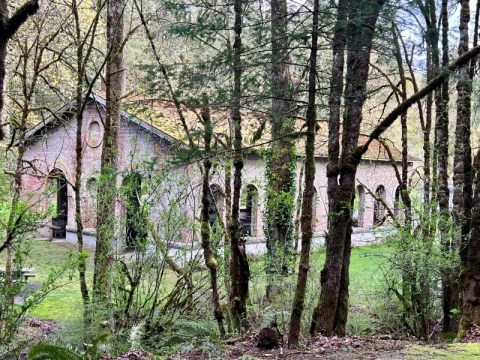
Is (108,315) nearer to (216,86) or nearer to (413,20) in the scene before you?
(216,86)

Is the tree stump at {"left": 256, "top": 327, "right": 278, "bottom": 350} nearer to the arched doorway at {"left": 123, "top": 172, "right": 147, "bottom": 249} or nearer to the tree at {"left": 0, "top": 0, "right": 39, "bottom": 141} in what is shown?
the arched doorway at {"left": 123, "top": 172, "right": 147, "bottom": 249}

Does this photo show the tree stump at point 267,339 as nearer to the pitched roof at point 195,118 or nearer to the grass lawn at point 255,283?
the grass lawn at point 255,283

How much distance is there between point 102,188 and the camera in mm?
6551

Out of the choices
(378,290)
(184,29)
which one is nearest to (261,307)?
(378,290)

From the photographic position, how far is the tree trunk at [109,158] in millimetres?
6445

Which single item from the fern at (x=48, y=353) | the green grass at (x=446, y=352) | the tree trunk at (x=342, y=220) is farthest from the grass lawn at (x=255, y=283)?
the green grass at (x=446, y=352)

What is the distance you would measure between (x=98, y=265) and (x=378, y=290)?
17.1ft

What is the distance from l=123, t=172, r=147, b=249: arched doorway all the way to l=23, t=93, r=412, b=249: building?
2cm

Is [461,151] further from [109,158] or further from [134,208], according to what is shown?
[109,158]

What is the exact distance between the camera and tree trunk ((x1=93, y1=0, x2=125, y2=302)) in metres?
6.45

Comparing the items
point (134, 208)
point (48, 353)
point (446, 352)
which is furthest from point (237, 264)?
point (48, 353)

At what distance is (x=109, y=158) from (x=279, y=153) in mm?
3527

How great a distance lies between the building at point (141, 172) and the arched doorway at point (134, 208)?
0.05 ft

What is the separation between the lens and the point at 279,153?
9.78 metres
